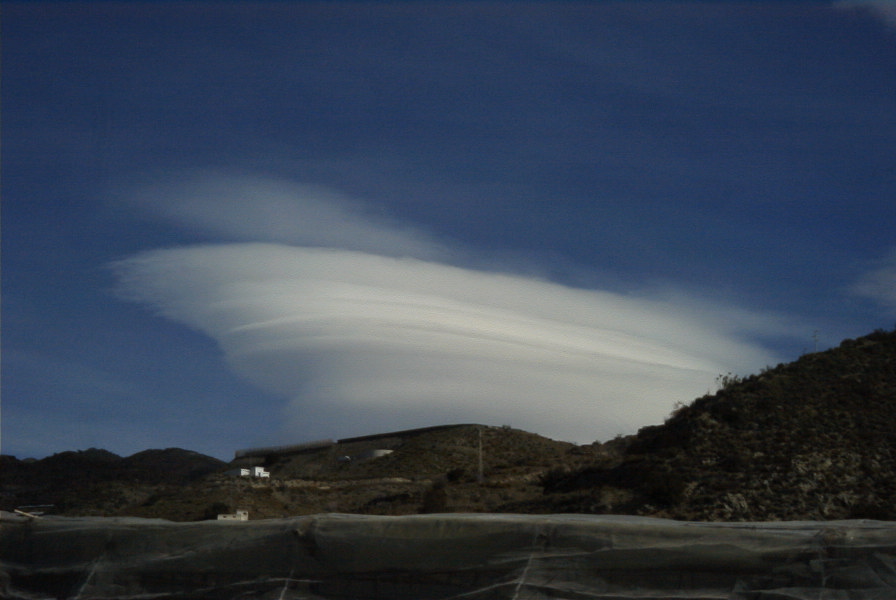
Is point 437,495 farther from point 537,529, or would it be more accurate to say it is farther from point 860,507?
point 537,529

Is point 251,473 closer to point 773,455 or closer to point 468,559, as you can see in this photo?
point 773,455

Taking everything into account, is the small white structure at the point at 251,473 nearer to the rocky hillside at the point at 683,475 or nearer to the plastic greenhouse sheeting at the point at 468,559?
the rocky hillside at the point at 683,475

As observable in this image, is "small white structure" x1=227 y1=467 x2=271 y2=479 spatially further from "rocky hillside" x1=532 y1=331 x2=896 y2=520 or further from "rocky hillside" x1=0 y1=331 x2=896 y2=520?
"rocky hillside" x1=532 y1=331 x2=896 y2=520

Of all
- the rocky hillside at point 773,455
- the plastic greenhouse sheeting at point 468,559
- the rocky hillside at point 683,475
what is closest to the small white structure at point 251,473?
the rocky hillside at point 683,475

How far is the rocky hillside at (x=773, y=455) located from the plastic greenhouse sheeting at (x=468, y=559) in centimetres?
2586

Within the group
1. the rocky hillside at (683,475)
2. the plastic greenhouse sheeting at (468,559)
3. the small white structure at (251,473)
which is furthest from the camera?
the small white structure at (251,473)

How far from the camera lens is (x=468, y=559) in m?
10.0

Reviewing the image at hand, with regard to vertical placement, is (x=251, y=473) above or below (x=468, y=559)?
above

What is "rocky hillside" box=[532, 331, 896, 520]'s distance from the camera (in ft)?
118

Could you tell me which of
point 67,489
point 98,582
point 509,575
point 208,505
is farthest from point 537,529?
point 67,489

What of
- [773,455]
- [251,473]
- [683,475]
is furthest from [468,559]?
[251,473]

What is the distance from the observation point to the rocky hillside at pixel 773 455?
35844 mm

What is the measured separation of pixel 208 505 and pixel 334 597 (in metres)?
38.5

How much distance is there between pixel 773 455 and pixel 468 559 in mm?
31957
